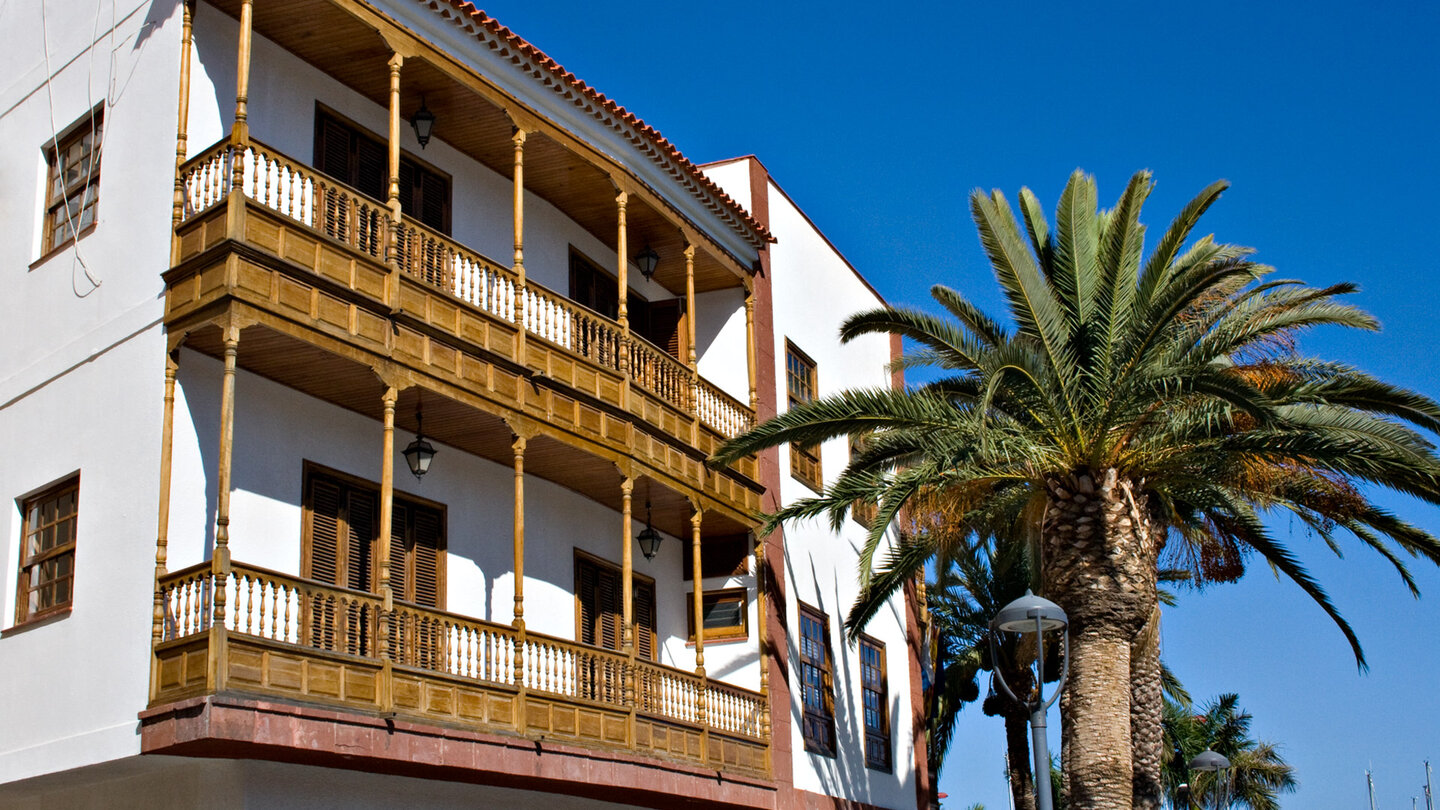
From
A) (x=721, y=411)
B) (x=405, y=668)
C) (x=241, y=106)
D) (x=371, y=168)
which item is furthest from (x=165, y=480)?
(x=721, y=411)

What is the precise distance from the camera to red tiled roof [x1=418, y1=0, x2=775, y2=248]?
623 inches

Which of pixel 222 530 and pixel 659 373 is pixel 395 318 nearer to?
pixel 222 530

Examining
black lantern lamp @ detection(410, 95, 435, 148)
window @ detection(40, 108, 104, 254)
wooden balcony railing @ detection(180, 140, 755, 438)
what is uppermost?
black lantern lamp @ detection(410, 95, 435, 148)

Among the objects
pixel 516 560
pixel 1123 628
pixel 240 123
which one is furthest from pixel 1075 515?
pixel 240 123

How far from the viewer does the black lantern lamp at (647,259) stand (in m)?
20.3

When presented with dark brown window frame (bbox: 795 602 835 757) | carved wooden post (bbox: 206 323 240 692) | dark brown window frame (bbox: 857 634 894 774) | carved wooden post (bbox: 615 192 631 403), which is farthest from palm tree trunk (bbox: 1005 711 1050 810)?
carved wooden post (bbox: 206 323 240 692)

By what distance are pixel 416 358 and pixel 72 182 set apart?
3.78 m

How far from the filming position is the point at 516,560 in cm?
1514

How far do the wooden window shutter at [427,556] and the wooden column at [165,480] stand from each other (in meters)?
3.18

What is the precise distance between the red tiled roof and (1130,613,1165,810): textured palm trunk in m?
7.15

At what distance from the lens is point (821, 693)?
21.4 metres

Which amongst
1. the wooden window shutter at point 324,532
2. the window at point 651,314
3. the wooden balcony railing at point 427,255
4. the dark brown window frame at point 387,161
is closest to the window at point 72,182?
the wooden balcony railing at point 427,255

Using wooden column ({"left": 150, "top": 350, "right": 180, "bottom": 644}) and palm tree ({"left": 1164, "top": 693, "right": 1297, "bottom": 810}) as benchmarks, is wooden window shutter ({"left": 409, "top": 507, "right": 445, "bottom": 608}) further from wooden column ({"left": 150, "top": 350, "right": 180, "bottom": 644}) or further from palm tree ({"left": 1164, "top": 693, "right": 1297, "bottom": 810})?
palm tree ({"left": 1164, "top": 693, "right": 1297, "bottom": 810})

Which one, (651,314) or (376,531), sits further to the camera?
(651,314)
